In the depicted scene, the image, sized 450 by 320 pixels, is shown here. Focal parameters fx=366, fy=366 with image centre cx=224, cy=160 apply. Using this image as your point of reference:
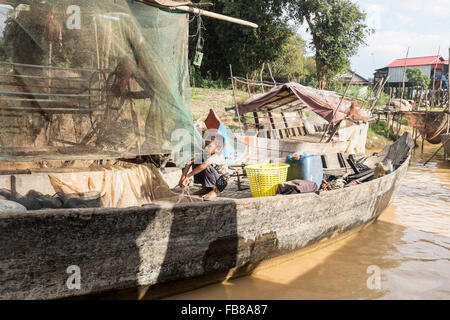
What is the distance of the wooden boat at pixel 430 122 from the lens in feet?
53.1

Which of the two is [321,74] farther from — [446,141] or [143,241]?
[143,241]

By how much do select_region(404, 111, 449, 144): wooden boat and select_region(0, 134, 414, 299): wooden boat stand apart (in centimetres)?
1439

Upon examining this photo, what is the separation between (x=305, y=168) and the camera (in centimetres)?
499

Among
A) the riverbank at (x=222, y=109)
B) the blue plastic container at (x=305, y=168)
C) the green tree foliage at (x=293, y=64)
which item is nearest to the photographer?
the blue plastic container at (x=305, y=168)

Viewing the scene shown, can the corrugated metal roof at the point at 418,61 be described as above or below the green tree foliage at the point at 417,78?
above

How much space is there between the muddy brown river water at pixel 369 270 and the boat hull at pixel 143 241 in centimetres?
25

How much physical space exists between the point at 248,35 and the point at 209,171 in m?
16.9

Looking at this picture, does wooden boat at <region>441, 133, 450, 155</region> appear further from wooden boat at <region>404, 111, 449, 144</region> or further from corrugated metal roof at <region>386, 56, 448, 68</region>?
corrugated metal roof at <region>386, 56, 448, 68</region>

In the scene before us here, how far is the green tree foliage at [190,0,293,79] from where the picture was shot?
18875 millimetres

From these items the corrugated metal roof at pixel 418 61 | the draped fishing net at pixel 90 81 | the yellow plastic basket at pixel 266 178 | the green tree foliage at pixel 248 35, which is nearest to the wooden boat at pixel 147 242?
the yellow plastic basket at pixel 266 178

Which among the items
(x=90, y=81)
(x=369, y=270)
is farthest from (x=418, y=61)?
(x=90, y=81)

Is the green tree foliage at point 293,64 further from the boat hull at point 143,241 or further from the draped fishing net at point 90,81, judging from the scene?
the boat hull at point 143,241
